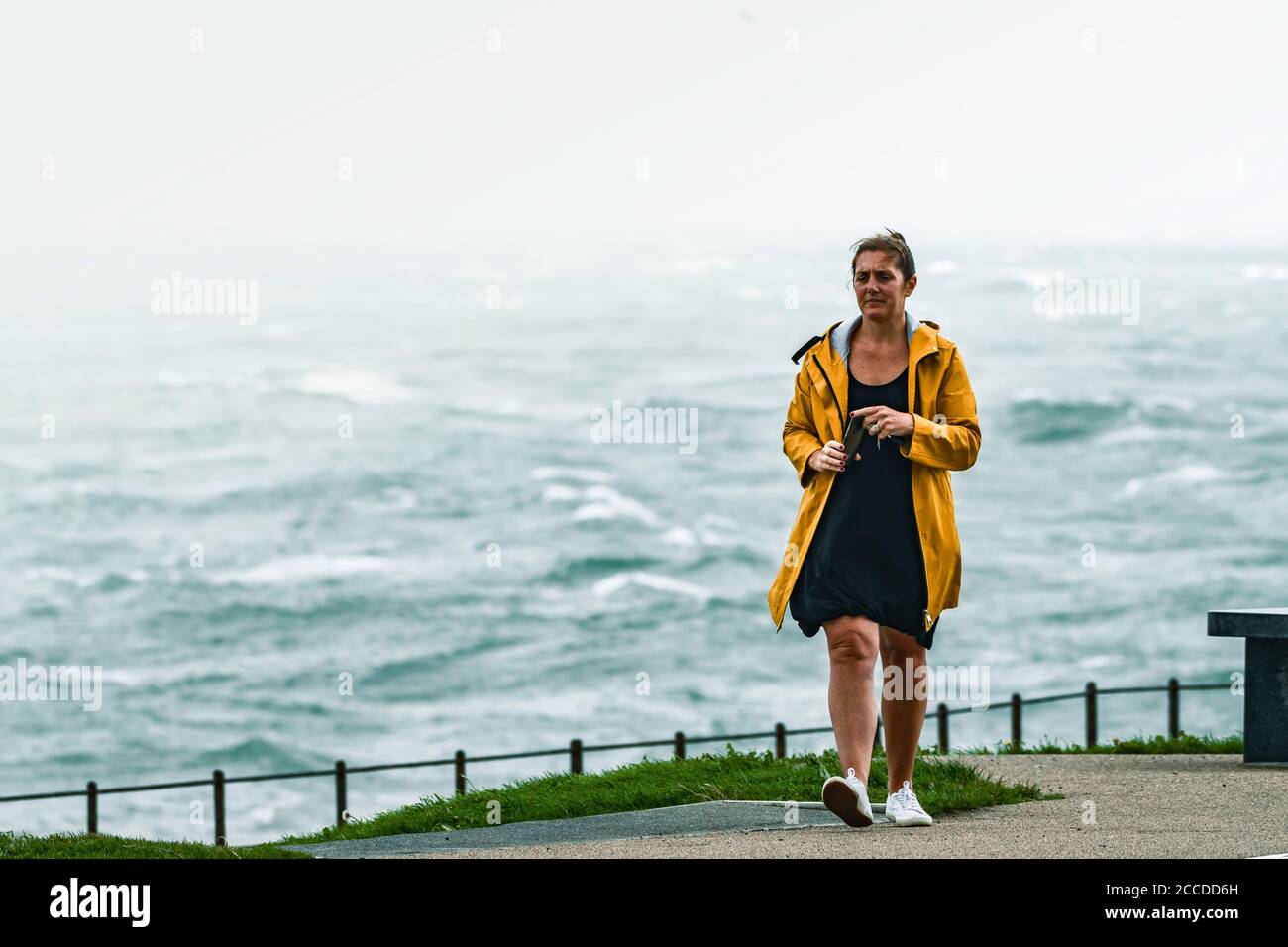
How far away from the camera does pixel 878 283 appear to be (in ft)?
24.7

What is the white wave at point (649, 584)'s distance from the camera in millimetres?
78688

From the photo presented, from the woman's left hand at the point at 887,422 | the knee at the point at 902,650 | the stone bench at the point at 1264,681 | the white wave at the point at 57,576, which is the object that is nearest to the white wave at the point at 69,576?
the white wave at the point at 57,576

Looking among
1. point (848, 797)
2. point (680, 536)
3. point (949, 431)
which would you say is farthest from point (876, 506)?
point (680, 536)

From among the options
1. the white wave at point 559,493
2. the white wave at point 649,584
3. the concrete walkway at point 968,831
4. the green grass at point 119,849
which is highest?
the white wave at point 559,493

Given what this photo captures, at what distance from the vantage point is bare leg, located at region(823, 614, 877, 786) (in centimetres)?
752

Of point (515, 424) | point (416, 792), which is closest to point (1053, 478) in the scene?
point (515, 424)

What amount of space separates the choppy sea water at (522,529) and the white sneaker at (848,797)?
32185mm

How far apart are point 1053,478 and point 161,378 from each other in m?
56.7

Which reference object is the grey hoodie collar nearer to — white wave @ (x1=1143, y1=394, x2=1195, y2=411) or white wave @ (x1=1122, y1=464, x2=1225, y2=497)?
white wave @ (x1=1122, y1=464, x2=1225, y2=497)

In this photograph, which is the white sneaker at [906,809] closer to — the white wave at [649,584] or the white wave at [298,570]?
the white wave at [649,584]

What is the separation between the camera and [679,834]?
8.02 meters

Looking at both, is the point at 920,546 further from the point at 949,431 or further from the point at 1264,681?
the point at 1264,681

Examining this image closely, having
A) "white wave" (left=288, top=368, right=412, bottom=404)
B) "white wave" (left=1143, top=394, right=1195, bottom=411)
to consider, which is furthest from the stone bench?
"white wave" (left=288, top=368, right=412, bottom=404)

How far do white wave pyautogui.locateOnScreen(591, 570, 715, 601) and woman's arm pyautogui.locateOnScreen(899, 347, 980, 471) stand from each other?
230 ft
